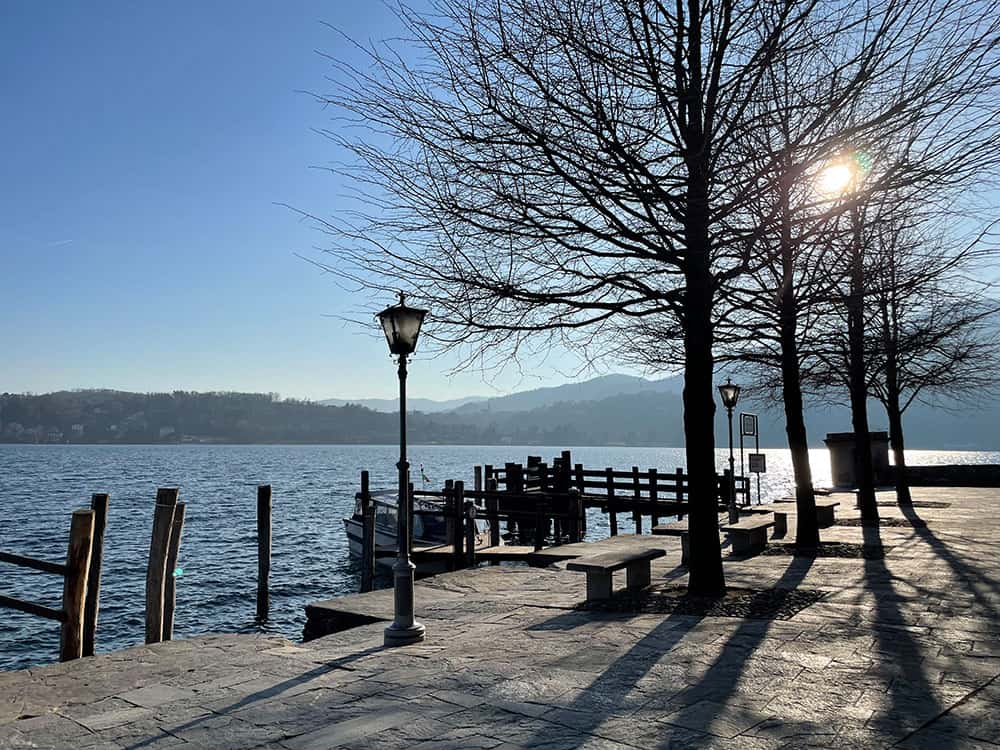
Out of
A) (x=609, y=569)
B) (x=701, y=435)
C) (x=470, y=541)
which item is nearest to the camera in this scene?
(x=701, y=435)

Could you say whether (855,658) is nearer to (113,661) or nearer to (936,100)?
(936,100)

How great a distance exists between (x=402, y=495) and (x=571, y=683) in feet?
11.0

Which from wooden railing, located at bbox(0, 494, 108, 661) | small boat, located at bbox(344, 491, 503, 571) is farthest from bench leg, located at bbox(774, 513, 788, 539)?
wooden railing, located at bbox(0, 494, 108, 661)

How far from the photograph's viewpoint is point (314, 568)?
1066 inches

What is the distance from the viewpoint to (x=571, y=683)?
6.08 m

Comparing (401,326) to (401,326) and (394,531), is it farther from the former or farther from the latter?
(394,531)

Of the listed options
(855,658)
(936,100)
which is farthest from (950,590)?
(936,100)

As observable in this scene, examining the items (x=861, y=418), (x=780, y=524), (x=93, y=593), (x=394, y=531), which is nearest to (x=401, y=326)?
(x=93, y=593)

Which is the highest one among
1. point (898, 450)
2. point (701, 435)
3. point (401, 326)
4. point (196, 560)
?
point (401, 326)

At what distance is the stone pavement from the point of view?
4.98 m

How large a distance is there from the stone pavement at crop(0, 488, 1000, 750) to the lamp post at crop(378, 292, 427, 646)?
0.25m

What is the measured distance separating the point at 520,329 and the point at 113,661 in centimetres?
601

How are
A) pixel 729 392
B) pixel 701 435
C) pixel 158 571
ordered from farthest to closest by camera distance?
pixel 729 392 → pixel 158 571 → pixel 701 435

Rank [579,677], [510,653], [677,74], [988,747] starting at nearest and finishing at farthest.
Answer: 1. [988,747]
2. [579,677]
3. [510,653]
4. [677,74]
